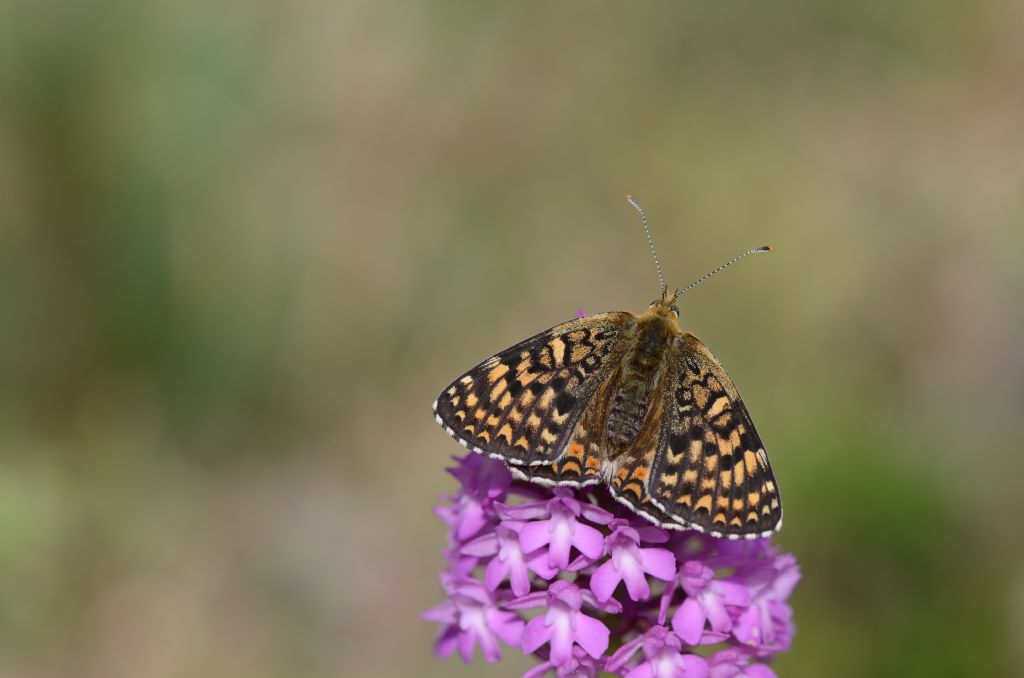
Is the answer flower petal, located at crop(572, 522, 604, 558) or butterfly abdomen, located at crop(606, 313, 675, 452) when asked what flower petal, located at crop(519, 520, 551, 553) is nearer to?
flower petal, located at crop(572, 522, 604, 558)

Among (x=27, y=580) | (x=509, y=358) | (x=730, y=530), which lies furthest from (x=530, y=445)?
(x=27, y=580)

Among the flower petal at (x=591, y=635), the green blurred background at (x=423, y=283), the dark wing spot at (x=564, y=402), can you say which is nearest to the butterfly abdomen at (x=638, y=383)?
the dark wing spot at (x=564, y=402)

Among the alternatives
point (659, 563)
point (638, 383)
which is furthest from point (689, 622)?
point (638, 383)

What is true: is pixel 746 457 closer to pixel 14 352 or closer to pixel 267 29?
pixel 14 352

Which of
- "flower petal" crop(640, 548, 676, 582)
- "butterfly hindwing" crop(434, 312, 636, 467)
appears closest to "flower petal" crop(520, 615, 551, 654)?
"flower petal" crop(640, 548, 676, 582)

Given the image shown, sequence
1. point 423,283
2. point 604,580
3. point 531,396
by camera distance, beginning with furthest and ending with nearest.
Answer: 1. point 423,283
2. point 531,396
3. point 604,580

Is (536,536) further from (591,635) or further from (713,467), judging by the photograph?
(713,467)
